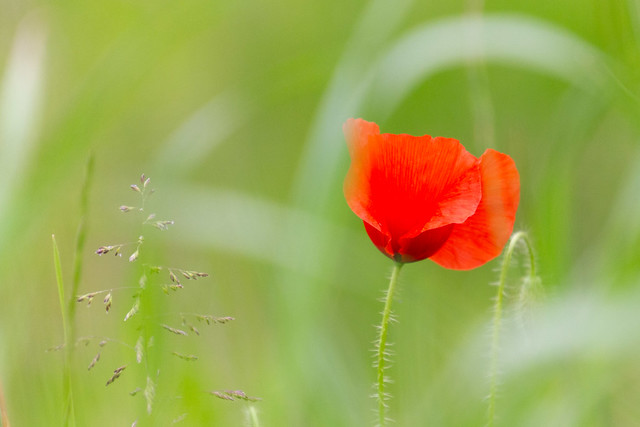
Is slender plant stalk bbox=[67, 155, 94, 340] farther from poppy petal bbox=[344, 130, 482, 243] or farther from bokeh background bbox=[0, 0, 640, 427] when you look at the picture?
poppy petal bbox=[344, 130, 482, 243]

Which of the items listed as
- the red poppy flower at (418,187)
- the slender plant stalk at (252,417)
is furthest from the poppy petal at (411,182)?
the slender plant stalk at (252,417)

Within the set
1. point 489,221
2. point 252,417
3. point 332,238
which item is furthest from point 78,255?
point 332,238

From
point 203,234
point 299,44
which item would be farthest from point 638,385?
point 299,44

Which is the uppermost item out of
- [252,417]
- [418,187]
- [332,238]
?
[418,187]

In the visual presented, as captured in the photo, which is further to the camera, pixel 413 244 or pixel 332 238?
pixel 332 238

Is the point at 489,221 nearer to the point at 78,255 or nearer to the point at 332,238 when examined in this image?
the point at 78,255

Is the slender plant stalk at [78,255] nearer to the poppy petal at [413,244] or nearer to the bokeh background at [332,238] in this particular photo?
the bokeh background at [332,238]

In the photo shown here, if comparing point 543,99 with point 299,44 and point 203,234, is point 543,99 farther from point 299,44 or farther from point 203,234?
point 203,234

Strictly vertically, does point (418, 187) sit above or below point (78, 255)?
above

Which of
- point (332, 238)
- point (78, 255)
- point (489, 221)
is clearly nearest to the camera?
point (78, 255)
